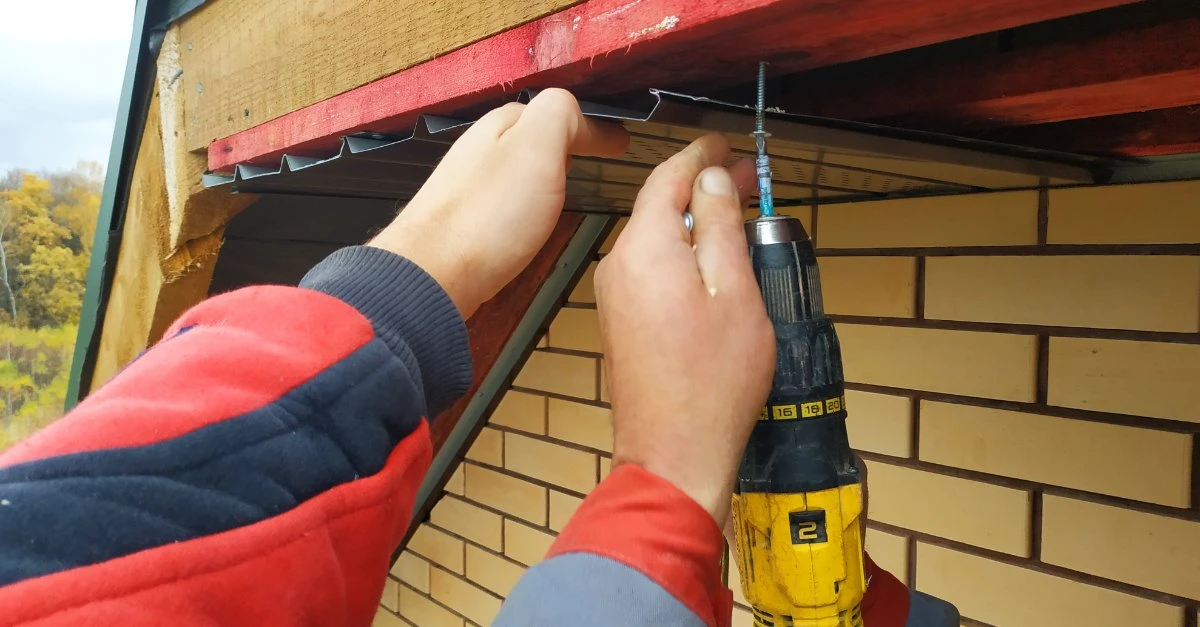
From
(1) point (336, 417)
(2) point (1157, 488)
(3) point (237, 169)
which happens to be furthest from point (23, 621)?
(2) point (1157, 488)

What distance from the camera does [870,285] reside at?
1.29m

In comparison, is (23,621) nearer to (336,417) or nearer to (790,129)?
(336,417)

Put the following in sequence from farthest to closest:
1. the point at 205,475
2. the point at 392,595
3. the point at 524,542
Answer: the point at 392,595 → the point at 524,542 → the point at 205,475

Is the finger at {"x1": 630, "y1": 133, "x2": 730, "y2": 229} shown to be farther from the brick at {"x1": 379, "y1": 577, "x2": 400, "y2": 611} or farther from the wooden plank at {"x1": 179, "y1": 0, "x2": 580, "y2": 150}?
the brick at {"x1": 379, "y1": 577, "x2": 400, "y2": 611}

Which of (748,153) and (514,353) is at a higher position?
→ (748,153)

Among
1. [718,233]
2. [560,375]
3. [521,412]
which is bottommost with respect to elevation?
[521,412]

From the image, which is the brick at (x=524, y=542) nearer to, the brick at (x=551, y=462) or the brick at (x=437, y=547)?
the brick at (x=551, y=462)

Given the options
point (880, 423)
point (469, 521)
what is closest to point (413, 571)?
point (469, 521)

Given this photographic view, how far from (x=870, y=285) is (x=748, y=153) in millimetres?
558

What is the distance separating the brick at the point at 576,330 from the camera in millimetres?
1773

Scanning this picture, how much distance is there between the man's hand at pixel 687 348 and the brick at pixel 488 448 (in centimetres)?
150

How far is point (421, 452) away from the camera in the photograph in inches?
22.6

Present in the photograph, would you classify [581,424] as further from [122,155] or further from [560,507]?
[122,155]

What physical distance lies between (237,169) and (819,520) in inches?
45.3
